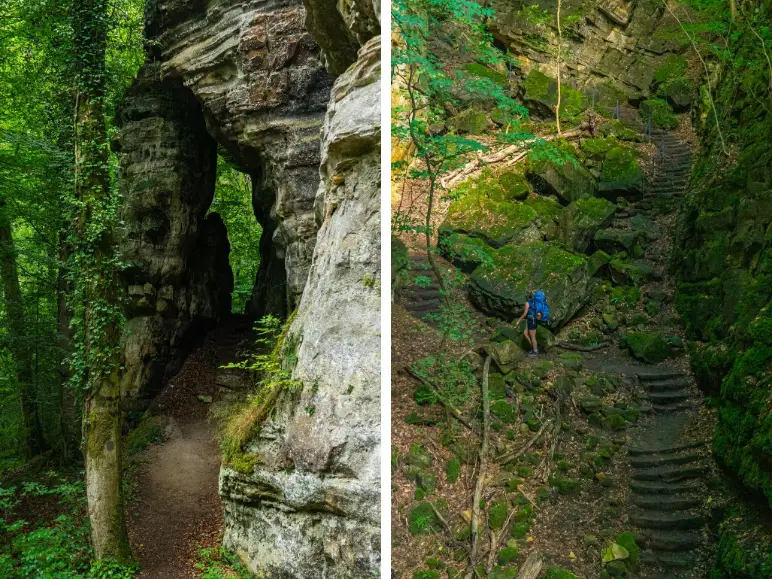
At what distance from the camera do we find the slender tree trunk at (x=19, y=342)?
8.40 meters

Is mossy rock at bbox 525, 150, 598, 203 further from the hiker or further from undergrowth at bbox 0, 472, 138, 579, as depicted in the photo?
undergrowth at bbox 0, 472, 138, 579

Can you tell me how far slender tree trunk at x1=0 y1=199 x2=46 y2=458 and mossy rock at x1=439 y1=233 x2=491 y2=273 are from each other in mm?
7089

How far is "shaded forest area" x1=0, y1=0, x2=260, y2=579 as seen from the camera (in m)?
6.21

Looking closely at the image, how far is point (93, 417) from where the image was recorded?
6.07 m

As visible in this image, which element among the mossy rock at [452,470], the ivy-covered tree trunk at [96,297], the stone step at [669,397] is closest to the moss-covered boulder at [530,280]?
the stone step at [669,397]

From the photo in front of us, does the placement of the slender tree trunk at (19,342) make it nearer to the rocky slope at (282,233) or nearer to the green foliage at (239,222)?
the rocky slope at (282,233)

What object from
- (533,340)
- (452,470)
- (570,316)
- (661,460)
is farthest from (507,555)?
(570,316)

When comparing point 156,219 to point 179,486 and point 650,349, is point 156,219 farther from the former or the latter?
point 650,349

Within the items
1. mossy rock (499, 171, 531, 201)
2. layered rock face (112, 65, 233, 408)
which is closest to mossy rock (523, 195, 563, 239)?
mossy rock (499, 171, 531, 201)

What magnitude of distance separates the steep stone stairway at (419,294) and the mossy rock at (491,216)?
4.53ft

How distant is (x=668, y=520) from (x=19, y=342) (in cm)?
948

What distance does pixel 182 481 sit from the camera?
8.43 metres

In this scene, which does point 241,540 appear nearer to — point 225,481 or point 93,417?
point 225,481

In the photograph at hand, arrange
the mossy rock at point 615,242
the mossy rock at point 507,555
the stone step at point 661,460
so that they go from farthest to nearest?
→ the mossy rock at point 615,242 < the stone step at point 661,460 < the mossy rock at point 507,555
